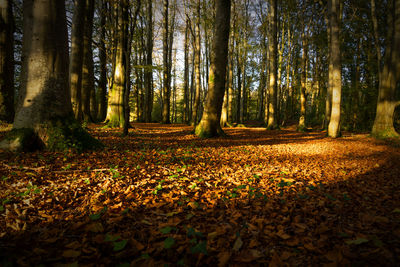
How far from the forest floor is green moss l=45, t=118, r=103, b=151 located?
0.27 meters

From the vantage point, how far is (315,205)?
2500 millimetres

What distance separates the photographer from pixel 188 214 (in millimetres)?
2268

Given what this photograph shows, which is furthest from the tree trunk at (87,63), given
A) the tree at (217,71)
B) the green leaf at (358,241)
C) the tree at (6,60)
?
the green leaf at (358,241)

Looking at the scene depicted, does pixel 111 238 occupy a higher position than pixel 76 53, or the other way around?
pixel 76 53

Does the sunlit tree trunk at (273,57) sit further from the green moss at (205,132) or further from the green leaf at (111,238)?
the green leaf at (111,238)

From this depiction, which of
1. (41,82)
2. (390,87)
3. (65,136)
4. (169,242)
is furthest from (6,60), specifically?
(390,87)

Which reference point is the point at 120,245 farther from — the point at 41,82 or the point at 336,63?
the point at 336,63

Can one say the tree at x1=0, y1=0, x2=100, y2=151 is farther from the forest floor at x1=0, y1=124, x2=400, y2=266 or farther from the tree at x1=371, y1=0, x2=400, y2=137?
the tree at x1=371, y1=0, x2=400, y2=137

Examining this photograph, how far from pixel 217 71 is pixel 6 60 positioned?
28.9 ft

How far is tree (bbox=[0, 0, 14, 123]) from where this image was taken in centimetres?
758

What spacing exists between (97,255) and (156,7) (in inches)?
1042

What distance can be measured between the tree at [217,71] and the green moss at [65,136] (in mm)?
5166

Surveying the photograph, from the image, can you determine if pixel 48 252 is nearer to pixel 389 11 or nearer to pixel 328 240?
pixel 328 240

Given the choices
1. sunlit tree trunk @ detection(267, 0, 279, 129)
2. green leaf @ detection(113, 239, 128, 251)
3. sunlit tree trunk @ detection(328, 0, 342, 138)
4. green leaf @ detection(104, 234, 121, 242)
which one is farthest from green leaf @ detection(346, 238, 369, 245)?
sunlit tree trunk @ detection(267, 0, 279, 129)
